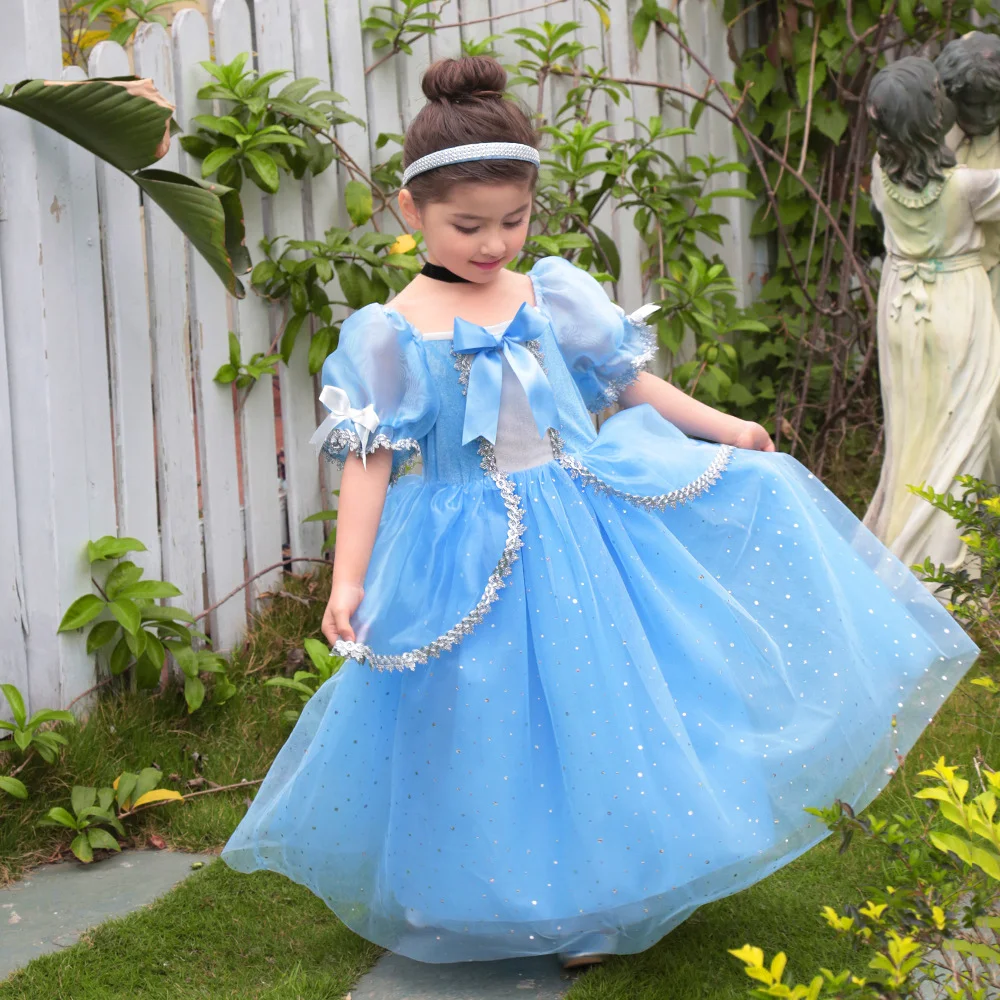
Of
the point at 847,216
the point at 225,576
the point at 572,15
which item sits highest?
the point at 572,15

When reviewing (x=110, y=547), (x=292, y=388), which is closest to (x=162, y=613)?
(x=110, y=547)

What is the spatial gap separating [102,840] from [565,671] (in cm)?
137

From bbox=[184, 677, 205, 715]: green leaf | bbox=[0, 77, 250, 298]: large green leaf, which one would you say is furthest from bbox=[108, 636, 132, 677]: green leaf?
bbox=[0, 77, 250, 298]: large green leaf

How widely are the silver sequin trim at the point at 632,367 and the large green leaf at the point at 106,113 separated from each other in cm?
128

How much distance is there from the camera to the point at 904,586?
2.50 metres

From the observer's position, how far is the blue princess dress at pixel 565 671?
219cm

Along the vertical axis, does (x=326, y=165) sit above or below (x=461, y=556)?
above

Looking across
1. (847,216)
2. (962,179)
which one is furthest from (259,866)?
(847,216)

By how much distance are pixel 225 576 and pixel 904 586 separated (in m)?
2.03

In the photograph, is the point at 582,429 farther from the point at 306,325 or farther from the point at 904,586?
the point at 306,325

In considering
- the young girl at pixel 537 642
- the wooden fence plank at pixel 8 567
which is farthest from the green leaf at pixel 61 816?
the young girl at pixel 537 642

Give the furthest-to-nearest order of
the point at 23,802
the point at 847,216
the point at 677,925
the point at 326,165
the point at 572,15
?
the point at 847,216
the point at 572,15
the point at 326,165
the point at 23,802
the point at 677,925

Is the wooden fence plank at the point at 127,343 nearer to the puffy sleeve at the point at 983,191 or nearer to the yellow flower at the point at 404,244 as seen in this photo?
the yellow flower at the point at 404,244

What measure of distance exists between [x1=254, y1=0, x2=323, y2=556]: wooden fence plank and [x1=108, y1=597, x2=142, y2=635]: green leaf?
2.70 ft
